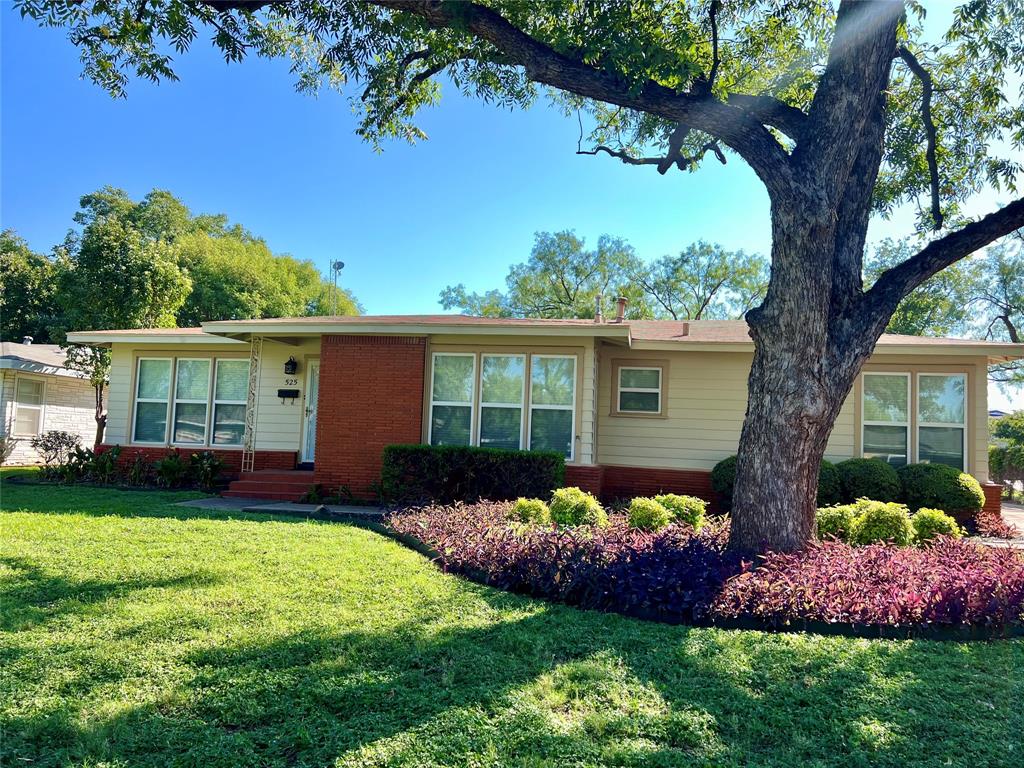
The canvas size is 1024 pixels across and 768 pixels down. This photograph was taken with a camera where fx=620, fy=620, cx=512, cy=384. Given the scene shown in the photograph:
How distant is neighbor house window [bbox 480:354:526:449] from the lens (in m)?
10.7

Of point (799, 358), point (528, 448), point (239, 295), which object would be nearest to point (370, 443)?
point (528, 448)

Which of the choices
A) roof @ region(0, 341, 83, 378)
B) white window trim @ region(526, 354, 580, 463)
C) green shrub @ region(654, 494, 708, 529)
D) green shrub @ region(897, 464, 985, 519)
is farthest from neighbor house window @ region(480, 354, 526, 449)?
roof @ region(0, 341, 83, 378)

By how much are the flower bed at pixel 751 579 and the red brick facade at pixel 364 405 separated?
4543mm

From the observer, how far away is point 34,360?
16.5 meters

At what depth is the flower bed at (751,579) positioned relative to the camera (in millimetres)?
4418

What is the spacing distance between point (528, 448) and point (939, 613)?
676cm

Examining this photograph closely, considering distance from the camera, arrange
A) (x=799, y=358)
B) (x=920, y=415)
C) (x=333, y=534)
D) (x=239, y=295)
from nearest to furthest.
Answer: (x=799, y=358), (x=333, y=534), (x=920, y=415), (x=239, y=295)

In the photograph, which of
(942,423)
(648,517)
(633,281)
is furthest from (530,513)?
(633,281)

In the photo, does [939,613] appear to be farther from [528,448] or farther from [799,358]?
[528,448]

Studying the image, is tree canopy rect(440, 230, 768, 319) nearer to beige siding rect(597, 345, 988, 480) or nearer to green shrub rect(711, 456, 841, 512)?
beige siding rect(597, 345, 988, 480)

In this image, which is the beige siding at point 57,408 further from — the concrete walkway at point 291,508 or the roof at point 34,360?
the concrete walkway at point 291,508

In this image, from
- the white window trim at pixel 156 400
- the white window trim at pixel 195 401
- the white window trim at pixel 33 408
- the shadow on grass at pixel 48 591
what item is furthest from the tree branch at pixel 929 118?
the white window trim at pixel 33 408

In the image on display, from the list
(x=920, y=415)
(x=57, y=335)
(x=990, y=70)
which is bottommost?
(x=920, y=415)

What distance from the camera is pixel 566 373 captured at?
34.7 feet
